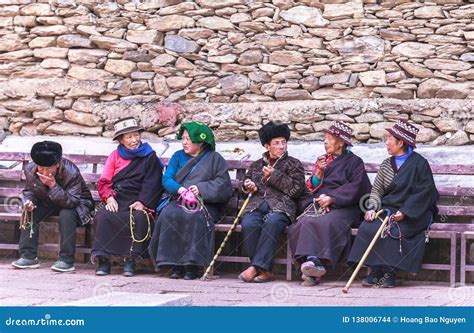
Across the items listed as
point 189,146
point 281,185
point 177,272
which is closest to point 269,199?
point 281,185

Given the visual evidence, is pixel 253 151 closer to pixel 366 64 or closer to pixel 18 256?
pixel 366 64

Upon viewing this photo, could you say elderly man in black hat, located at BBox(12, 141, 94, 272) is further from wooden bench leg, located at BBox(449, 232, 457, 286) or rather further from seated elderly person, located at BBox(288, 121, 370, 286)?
wooden bench leg, located at BBox(449, 232, 457, 286)

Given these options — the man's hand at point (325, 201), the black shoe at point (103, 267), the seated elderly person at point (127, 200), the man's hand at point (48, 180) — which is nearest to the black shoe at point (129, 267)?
the seated elderly person at point (127, 200)

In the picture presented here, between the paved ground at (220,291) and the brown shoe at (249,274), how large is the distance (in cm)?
7

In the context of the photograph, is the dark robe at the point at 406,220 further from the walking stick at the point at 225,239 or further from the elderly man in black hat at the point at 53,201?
the elderly man in black hat at the point at 53,201

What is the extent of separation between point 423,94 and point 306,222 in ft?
6.83

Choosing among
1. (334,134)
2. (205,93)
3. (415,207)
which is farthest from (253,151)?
(415,207)

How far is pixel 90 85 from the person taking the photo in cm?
922

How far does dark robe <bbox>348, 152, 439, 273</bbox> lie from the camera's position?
22.1 feet

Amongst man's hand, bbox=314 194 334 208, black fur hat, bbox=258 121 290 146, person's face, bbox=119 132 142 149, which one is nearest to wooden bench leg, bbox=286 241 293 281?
man's hand, bbox=314 194 334 208

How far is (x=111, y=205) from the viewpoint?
742 cm

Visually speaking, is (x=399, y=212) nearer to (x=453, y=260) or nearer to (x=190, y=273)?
(x=453, y=260)

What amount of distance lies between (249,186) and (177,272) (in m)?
0.81

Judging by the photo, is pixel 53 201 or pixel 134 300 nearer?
pixel 134 300
